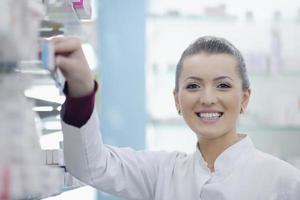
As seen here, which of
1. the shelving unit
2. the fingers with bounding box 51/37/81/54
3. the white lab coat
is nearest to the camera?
the shelving unit

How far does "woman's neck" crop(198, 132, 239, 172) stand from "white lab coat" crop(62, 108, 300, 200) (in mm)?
19

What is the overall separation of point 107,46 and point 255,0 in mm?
915

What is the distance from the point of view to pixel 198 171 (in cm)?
138

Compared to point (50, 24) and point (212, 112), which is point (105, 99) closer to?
point (212, 112)

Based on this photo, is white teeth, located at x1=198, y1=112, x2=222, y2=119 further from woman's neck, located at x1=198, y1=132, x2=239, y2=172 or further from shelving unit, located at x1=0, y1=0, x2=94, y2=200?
shelving unit, located at x1=0, y1=0, x2=94, y2=200

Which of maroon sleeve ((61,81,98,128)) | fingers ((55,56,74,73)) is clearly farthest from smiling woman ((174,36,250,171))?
fingers ((55,56,74,73))

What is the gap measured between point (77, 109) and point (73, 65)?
166mm

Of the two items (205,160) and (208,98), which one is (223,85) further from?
(205,160)

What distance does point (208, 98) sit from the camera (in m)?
1.29

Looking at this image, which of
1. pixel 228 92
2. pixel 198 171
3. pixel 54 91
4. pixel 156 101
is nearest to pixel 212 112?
pixel 228 92

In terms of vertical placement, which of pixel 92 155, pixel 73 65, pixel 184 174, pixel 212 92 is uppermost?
pixel 73 65

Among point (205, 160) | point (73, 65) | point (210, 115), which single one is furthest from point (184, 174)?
point (73, 65)

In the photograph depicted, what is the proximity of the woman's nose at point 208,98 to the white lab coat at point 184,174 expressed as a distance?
16cm

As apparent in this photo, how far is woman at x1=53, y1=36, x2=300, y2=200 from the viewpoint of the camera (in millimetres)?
1262
